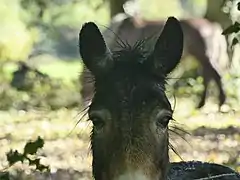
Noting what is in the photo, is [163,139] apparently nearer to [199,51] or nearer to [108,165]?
[108,165]

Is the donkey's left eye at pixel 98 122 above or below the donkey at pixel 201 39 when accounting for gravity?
below

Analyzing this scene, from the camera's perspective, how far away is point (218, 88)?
1544 cm

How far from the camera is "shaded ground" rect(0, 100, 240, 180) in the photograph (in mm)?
9305

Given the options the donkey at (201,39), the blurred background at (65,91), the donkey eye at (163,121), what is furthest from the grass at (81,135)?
the donkey eye at (163,121)

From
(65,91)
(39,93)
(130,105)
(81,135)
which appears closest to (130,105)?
(130,105)

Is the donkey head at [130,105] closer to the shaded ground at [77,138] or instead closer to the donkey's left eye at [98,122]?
the donkey's left eye at [98,122]

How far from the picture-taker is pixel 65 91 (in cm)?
1606

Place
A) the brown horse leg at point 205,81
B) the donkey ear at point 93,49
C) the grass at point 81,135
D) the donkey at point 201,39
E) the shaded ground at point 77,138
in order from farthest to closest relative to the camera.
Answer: the donkey at point 201,39
the brown horse leg at point 205,81
the grass at point 81,135
the shaded ground at point 77,138
the donkey ear at point 93,49

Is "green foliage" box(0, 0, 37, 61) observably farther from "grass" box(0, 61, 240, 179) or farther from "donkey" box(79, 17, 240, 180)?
"donkey" box(79, 17, 240, 180)

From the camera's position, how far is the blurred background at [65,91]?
995cm

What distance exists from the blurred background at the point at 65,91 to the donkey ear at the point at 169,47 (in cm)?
224

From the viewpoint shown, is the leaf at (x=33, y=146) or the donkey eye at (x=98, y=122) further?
the leaf at (x=33, y=146)

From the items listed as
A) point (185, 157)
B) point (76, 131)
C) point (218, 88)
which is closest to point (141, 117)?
point (185, 157)

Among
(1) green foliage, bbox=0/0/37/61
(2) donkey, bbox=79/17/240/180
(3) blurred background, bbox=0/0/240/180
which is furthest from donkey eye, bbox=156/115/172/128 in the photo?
(1) green foliage, bbox=0/0/37/61
